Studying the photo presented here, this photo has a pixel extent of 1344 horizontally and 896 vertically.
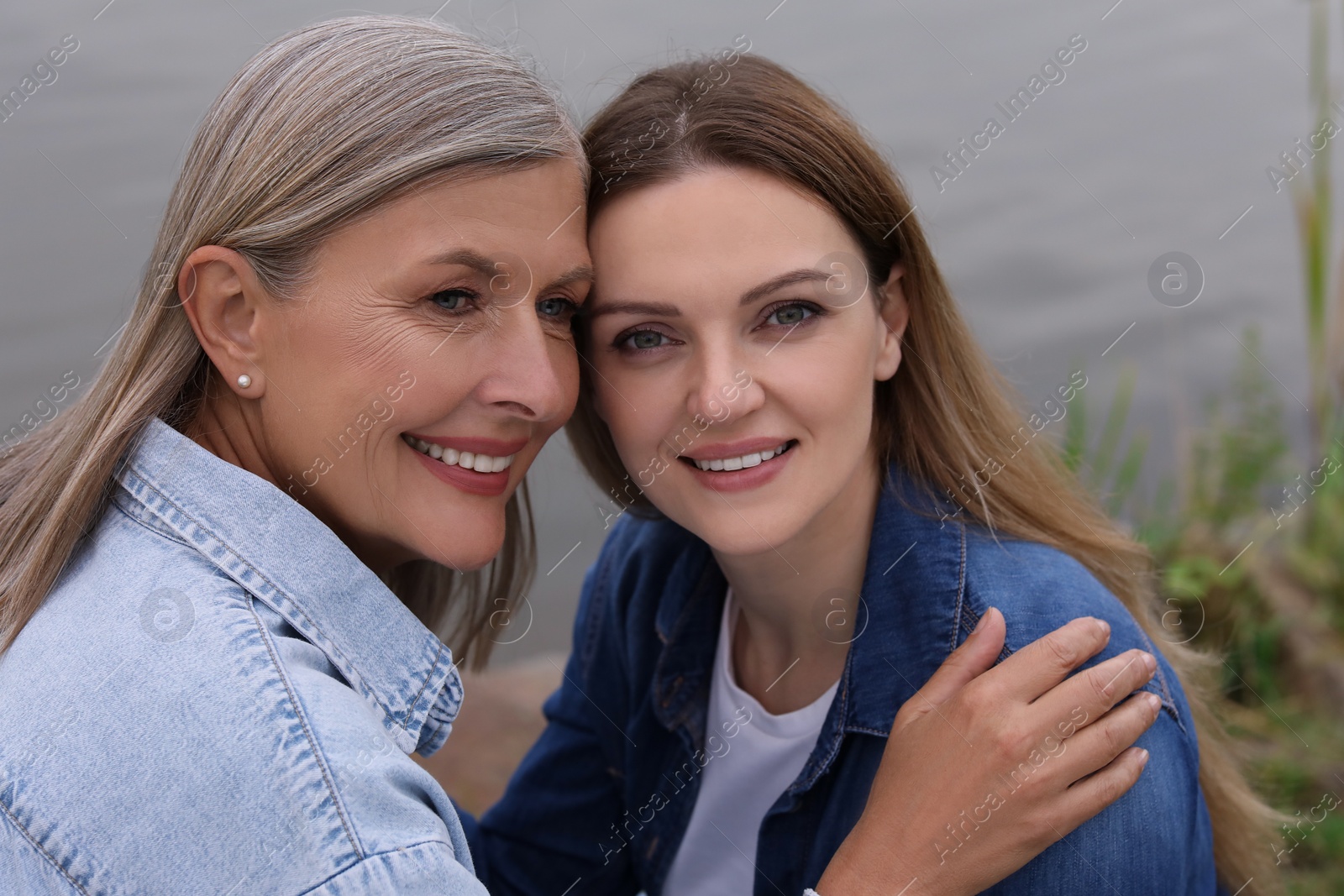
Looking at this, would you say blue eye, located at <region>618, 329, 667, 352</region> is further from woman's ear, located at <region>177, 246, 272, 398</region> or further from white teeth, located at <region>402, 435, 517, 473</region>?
woman's ear, located at <region>177, 246, 272, 398</region>

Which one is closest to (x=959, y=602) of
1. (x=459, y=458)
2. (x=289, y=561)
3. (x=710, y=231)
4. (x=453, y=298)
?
(x=710, y=231)

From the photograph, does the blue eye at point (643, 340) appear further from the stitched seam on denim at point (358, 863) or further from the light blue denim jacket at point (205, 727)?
the stitched seam on denim at point (358, 863)

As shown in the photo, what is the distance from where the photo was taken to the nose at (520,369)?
69.8 inches

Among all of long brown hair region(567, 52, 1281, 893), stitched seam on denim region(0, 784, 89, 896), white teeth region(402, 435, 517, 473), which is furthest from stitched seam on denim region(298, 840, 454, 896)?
long brown hair region(567, 52, 1281, 893)

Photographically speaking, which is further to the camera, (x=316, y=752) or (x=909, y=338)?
(x=909, y=338)

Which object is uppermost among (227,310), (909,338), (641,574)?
(227,310)

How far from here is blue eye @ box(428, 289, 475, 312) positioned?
174 centimetres

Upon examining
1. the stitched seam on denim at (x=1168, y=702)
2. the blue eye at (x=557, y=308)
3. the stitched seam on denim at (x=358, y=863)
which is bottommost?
the stitched seam on denim at (x=1168, y=702)

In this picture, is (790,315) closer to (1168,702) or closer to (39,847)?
(1168,702)

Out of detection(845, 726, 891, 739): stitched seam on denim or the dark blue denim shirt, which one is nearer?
the dark blue denim shirt

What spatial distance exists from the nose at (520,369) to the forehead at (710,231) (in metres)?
0.19

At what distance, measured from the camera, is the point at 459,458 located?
183 cm

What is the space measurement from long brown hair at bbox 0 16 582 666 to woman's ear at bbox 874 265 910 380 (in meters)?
0.62

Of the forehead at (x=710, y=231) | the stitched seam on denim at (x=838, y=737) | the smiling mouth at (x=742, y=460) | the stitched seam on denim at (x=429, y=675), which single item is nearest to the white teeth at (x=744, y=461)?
the smiling mouth at (x=742, y=460)
